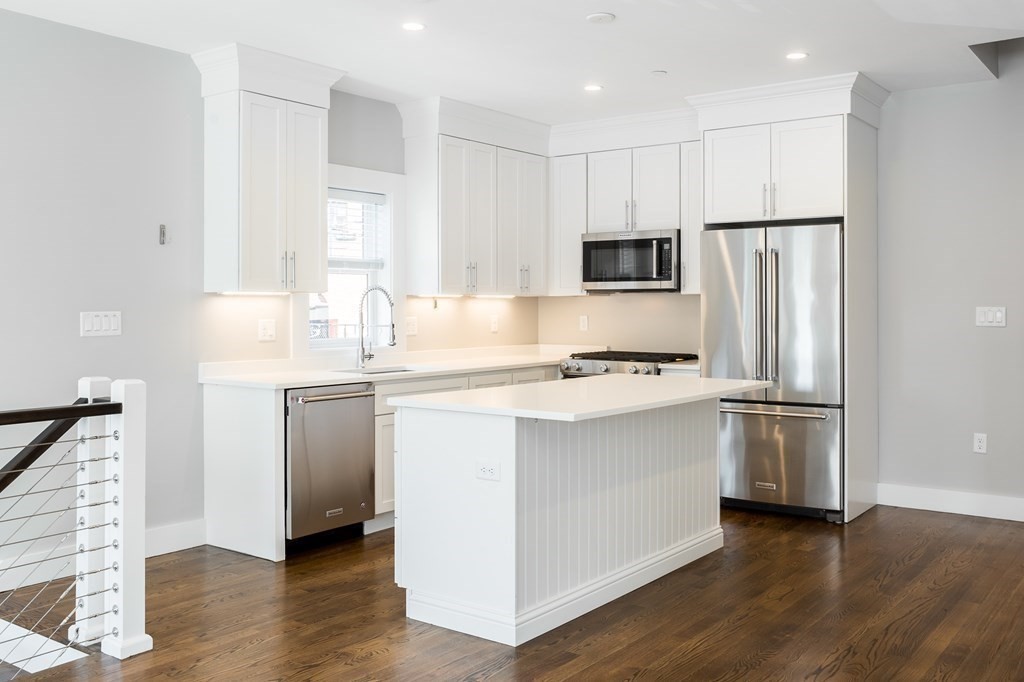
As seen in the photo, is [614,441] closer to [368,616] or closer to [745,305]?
[368,616]

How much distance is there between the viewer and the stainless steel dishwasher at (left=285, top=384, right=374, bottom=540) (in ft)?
14.2

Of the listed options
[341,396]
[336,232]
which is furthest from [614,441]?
[336,232]

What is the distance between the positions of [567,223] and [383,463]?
8.10 feet

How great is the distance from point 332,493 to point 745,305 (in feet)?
8.76

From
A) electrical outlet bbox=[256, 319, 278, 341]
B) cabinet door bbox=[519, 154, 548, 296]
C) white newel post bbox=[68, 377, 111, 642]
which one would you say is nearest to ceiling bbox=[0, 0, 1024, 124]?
cabinet door bbox=[519, 154, 548, 296]

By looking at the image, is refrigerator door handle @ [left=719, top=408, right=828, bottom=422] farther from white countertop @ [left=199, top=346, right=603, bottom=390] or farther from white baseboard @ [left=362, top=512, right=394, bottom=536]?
white baseboard @ [left=362, top=512, right=394, bottom=536]

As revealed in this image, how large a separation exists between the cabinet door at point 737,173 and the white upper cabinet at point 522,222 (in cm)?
131

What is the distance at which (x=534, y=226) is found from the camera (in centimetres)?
637

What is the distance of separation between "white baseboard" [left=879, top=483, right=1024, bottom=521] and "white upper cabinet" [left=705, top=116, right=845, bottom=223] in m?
1.80

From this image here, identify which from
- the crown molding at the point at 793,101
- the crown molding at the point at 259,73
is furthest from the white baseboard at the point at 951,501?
the crown molding at the point at 259,73

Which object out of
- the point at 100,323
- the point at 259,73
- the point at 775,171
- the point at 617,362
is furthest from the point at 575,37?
the point at 100,323

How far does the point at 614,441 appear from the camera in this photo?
3.71 m

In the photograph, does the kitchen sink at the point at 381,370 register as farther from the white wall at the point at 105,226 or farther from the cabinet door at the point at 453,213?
the white wall at the point at 105,226

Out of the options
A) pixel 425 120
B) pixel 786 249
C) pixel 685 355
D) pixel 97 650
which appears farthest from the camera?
pixel 685 355
